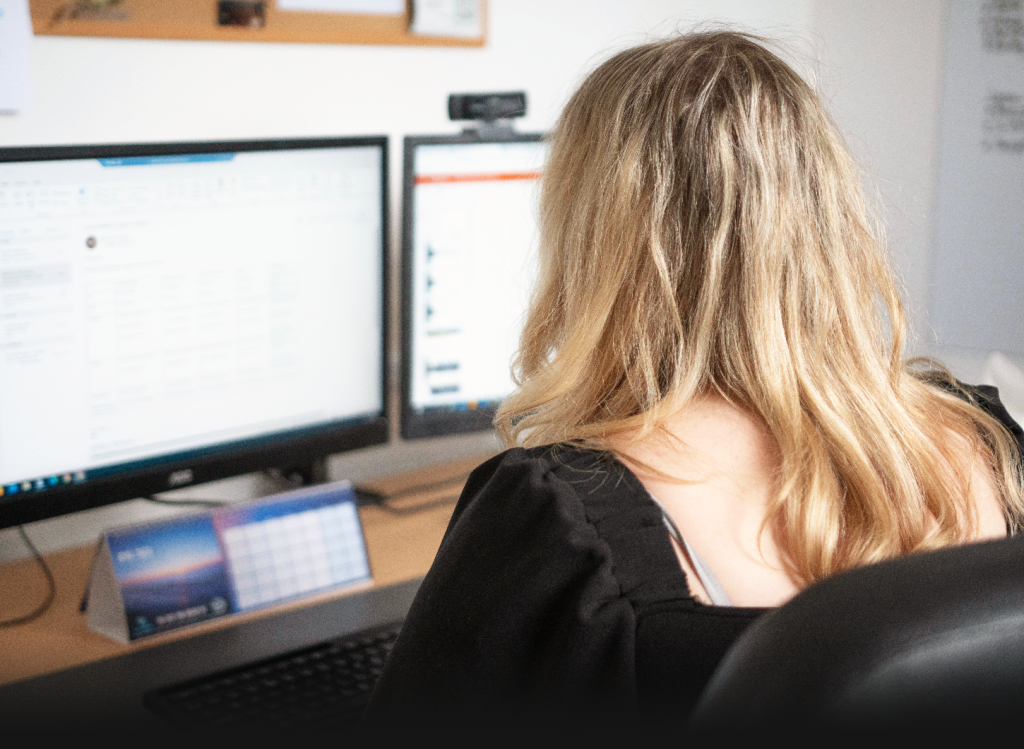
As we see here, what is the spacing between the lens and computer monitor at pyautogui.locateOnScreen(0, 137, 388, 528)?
3.29ft

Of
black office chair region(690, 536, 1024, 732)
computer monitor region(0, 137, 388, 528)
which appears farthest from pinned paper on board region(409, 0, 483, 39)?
black office chair region(690, 536, 1024, 732)

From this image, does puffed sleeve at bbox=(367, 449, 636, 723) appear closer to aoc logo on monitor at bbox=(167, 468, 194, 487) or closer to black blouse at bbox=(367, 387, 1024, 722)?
black blouse at bbox=(367, 387, 1024, 722)

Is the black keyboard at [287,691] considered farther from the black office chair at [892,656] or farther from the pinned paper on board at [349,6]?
the pinned paper on board at [349,6]

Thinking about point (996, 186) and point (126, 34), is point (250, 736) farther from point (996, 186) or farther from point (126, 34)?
point (996, 186)

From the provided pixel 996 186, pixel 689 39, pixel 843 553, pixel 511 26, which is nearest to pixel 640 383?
pixel 843 553

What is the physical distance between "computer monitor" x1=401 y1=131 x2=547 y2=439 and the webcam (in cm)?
3

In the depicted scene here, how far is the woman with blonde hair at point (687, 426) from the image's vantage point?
660mm

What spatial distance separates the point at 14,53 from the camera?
111 centimetres

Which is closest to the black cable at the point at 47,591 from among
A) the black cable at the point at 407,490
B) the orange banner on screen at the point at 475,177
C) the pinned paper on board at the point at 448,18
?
the black cable at the point at 407,490

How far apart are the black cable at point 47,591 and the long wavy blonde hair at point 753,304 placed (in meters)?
0.62

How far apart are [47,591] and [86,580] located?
1.7 inches

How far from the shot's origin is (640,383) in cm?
79

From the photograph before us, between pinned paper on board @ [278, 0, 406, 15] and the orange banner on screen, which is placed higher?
pinned paper on board @ [278, 0, 406, 15]

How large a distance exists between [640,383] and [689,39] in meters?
0.30
